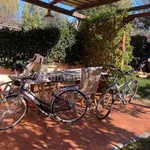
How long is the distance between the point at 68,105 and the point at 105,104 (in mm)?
1055

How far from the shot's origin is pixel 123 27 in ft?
21.6

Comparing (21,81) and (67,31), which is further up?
(67,31)

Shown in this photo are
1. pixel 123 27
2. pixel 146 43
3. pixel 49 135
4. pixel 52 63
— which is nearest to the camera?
pixel 49 135

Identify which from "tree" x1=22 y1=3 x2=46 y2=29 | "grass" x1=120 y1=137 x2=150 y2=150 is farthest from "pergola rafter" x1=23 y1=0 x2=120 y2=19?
"grass" x1=120 y1=137 x2=150 y2=150

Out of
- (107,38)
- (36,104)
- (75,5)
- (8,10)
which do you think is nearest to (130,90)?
(107,38)

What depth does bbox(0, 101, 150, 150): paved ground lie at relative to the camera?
3.30 m

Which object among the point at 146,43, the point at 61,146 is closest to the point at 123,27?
the point at 61,146

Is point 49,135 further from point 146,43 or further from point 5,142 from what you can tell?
point 146,43

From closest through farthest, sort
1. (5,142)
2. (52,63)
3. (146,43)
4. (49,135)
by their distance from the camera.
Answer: (5,142)
(49,135)
(52,63)
(146,43)

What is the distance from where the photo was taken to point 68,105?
4.21 metres

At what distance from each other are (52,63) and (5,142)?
14.8ft

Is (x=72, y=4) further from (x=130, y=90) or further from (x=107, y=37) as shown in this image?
(x=130, y=90)

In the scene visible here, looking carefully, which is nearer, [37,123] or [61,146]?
[61,146]

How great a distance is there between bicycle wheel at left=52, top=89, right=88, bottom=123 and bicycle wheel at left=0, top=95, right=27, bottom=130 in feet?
2.00
